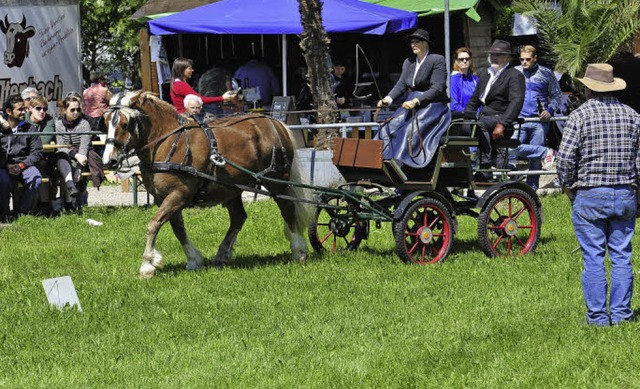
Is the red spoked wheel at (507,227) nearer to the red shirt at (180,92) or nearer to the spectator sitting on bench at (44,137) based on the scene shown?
the red shirt at (180,92)

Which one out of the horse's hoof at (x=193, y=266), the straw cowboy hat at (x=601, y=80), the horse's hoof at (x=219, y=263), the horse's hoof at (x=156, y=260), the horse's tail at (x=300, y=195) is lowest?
the horse's hoof at (x=219, y=263)

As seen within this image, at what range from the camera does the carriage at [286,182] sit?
10883mm

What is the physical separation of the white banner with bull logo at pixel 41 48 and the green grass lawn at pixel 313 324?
8439 millimetres

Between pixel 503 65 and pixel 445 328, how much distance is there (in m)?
4.77

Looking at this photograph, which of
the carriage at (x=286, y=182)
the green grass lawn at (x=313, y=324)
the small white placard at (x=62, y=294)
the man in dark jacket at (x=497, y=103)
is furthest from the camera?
the man in dark jacket at (x=497, y=103)

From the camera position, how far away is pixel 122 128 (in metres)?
10.7

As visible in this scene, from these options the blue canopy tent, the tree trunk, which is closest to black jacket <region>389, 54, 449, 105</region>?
the tree trunk

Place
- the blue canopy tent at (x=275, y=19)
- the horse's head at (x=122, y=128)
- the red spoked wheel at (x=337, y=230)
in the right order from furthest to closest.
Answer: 1. the blue canopy tent at (x=275, y=19)
2. the red spoked wheel at (x=337, y=230)
3. the horse's head at (x=122, y=128)

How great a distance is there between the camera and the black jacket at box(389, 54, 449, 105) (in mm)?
11180

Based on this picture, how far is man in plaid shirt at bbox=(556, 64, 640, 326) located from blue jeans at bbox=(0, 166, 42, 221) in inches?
358

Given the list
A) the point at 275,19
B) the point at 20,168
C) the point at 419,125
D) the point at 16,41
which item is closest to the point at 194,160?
the point at 419,125

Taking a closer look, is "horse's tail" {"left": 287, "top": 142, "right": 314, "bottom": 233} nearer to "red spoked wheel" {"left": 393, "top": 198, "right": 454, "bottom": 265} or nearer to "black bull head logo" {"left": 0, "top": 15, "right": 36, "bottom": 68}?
"red spoked wheel" {"left": 393, "top": 198, "right": 454, "bottom": 265}

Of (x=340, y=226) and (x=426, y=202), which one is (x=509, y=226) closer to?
(x=426, y=202)

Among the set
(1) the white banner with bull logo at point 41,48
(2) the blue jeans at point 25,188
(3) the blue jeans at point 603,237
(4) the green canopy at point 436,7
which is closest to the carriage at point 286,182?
(3) the blue jeans at point 603,237
